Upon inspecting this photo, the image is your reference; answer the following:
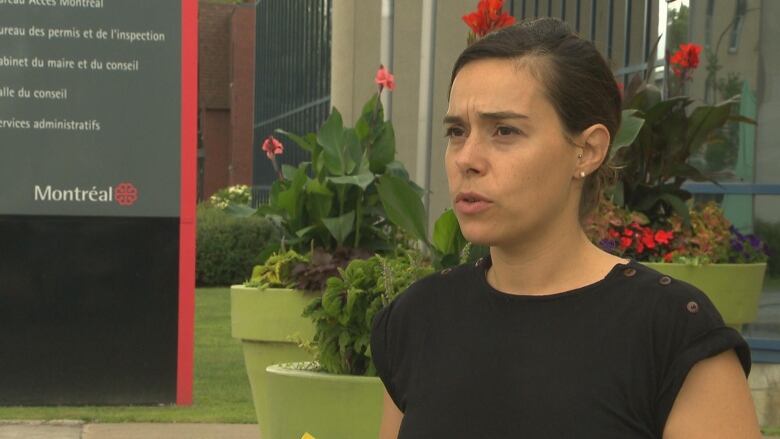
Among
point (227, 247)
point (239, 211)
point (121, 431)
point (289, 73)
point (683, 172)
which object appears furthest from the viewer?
point (289, 73)

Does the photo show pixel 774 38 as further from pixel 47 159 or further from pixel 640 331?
pixel 640 331

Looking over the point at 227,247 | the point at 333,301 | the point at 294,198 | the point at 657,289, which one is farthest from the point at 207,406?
the point at 227,247

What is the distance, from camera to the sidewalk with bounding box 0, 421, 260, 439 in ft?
27.7

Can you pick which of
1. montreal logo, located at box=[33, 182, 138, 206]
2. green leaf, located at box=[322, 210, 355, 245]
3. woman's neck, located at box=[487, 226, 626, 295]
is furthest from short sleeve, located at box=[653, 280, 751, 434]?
montreal logo, located at box=[33, 182, 138, 206]

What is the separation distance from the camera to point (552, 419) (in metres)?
2.01

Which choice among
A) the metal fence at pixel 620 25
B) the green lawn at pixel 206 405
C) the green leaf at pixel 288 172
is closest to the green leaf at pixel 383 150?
the green leaf at pixel 288 172

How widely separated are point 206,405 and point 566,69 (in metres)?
8.71

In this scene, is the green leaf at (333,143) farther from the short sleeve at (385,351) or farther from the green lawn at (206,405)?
the short sleeve at (385,351)

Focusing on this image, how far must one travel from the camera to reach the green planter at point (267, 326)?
20.8ft

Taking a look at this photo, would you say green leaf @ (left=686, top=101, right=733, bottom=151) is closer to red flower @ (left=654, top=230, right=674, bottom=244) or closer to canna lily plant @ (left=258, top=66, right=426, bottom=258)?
red flower @ (left=654, top=230, right=674, bottom=244)

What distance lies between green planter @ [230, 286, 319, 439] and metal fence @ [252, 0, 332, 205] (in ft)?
77.7

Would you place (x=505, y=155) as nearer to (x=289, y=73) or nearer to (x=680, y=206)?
(x=680, y=206)

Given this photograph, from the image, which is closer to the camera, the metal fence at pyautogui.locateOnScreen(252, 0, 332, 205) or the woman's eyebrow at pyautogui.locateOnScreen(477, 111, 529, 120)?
the woman's eyebrow at pyautogui.locateOnScreen(477, 111, 529, 120)

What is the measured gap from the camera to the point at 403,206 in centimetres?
502
